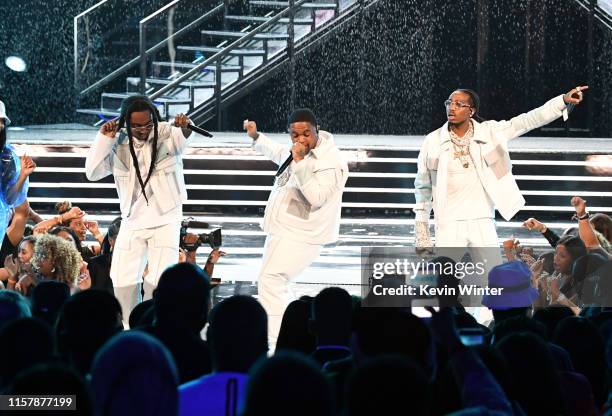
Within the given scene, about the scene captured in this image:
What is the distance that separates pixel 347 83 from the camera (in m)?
19.2

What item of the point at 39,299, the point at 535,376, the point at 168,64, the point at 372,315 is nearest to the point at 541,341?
the point at 535,376

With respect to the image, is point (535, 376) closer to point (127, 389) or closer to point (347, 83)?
point (127, 389)

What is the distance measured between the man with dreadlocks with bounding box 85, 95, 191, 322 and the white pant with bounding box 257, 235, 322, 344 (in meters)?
0.61

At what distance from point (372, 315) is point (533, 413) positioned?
59 centimetres

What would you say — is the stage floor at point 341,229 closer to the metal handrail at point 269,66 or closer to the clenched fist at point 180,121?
the metal handrail at point 269,66

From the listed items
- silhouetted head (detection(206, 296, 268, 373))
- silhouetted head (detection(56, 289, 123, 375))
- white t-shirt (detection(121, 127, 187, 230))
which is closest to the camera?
silhouetted head (detection(206, 296, 268, 373))

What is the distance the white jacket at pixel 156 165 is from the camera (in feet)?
26.7

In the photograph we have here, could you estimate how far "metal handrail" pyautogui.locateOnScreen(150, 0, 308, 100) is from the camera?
699 inches

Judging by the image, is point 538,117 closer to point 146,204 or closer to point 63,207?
point 146,204

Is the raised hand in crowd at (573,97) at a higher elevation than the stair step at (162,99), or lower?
lower

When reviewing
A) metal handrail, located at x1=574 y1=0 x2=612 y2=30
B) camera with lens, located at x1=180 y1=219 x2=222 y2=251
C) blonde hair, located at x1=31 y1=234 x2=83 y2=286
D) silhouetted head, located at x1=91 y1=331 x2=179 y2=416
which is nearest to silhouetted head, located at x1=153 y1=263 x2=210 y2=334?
silhouetted head, located at x1=91 y1=331 x2=179 y2=416

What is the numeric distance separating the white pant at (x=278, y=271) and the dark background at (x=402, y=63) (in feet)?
36.8

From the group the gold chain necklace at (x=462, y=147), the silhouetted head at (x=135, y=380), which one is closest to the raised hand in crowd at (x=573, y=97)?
the gold chain necklace at (x=462, y=147)

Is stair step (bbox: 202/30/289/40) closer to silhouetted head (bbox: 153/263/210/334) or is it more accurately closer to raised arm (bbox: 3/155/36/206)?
raised arm (bbox: 3/155/36/206)
